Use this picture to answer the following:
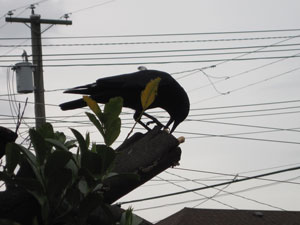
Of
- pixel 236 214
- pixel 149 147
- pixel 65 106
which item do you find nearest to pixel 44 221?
pixel 149 147

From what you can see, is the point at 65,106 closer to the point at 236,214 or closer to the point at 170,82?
the point at 170,82

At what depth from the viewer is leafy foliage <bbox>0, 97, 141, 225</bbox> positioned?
67.1 inches

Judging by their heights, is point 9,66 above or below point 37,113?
above

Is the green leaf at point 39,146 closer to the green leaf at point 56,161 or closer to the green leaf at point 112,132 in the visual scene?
the green leaf at point 56,161

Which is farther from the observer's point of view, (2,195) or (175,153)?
(175,153)

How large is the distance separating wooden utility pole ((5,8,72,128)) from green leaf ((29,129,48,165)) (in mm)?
12262

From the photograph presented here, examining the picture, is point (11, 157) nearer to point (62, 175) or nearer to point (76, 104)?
point (62, 175)

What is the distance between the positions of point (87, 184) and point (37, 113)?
42.6 feet

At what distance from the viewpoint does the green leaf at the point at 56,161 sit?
1.69 meters

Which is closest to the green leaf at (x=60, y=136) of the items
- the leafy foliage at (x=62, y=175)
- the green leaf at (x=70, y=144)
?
the green leaf at (x=70, y=144)

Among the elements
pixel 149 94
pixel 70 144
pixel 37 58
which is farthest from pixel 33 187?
pixel 37 58

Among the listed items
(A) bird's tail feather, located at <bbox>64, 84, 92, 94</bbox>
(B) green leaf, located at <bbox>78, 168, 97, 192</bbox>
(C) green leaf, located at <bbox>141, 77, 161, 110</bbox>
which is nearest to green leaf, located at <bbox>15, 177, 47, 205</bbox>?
(B) green leaf, located at <bbox>78, 168, 97, 192</bbox>

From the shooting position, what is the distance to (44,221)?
175cm

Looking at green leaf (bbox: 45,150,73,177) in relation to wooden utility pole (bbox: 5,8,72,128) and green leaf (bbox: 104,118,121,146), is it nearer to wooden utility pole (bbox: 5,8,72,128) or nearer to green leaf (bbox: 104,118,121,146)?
green leaf (bbox: 104,118,121,146)
